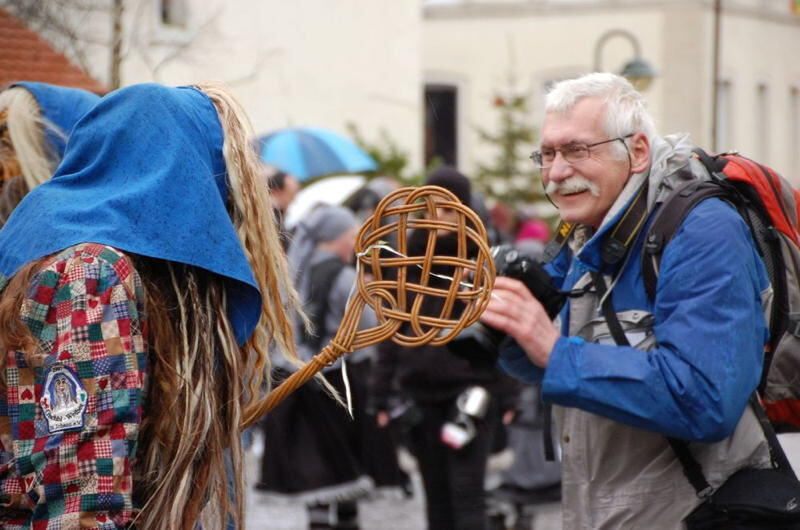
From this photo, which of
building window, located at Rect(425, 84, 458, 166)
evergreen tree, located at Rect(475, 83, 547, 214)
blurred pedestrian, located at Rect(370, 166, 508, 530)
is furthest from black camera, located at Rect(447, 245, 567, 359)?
building window, located at Rect(425, 84, 458, 166)

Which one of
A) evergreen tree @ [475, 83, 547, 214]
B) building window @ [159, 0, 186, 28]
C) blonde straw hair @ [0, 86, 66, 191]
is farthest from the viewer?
evergreen tree @ [475, 83, 547, 214]

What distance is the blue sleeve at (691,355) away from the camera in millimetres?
2973

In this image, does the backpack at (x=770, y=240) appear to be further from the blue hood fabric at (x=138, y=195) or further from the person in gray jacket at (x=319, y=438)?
the person in gray jacket at (x=319, y=438)

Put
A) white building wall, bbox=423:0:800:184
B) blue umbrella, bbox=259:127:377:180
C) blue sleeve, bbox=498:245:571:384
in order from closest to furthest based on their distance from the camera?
blue sleeve, bbox=498:245:571:384, blue umbrella, bbox=259:127:377:180, white building wall, bbox=423:0:800:184

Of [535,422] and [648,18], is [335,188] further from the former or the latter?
[648,18]

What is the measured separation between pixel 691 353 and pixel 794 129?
99.7 ft

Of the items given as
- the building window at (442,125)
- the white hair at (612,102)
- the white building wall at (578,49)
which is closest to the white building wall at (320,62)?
the white building wall at (578,49)

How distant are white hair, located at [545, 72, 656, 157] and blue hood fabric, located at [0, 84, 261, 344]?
47.3 inches

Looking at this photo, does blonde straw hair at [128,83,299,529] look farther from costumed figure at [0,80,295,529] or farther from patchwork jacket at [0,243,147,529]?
patchwork jacket at [0,243,147,529]

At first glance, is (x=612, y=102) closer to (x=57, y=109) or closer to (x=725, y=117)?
(x=57, y=109)

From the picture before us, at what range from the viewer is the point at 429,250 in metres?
2.61

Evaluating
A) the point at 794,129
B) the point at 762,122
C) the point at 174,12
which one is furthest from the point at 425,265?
the point at 794,129

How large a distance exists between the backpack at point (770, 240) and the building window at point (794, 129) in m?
29.2

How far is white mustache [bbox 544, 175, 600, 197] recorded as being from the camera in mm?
3336
